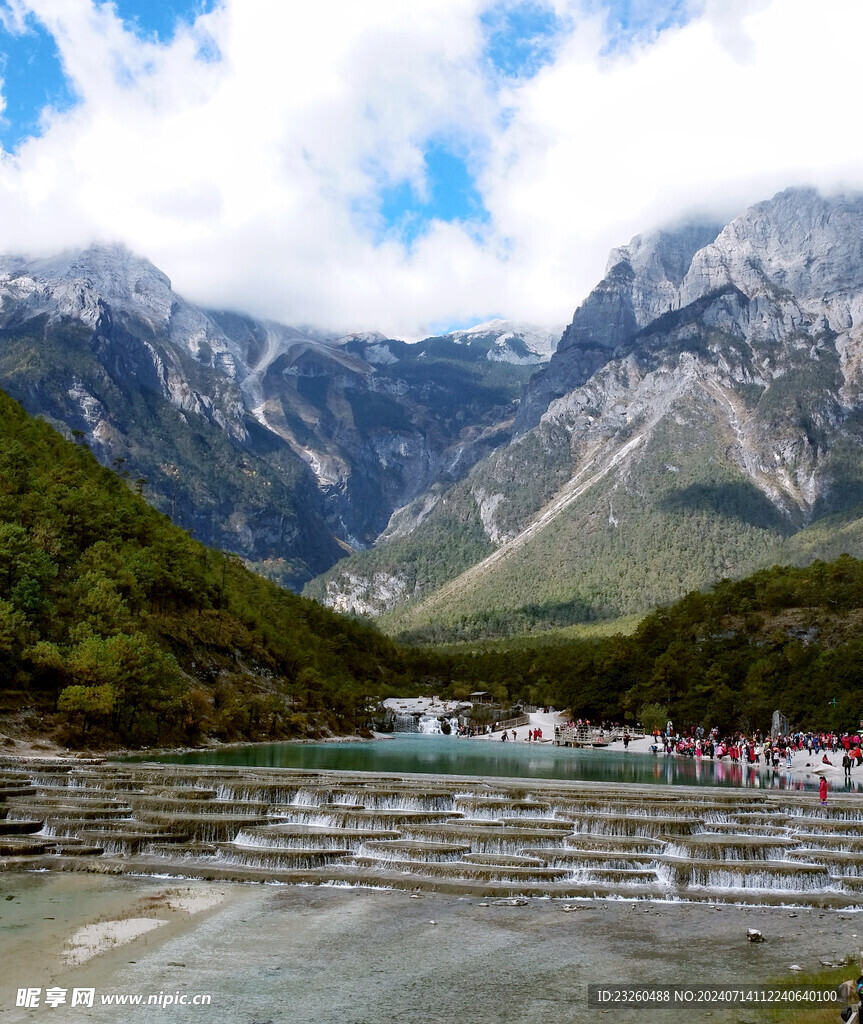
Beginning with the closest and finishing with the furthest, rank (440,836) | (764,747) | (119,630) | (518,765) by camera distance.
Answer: (440,836) < (119,630) < (518,765) < (764,747)

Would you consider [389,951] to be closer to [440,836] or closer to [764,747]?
[440,836]

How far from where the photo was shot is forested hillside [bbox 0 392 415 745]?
7406cm

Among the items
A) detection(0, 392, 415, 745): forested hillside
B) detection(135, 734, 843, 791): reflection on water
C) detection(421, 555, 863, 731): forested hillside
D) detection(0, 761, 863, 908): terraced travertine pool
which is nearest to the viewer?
detection(0, 761, 863, 908): terraced travertine pool

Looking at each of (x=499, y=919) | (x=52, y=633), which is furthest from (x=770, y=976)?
(x=52, y=633)

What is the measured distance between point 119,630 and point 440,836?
53297 mm

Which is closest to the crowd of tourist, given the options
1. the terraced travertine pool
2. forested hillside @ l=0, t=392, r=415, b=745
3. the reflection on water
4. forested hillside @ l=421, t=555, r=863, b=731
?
the reflection on water

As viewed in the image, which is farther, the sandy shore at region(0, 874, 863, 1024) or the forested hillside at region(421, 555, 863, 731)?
the forested hillside at region(421, 555, 863, 731)

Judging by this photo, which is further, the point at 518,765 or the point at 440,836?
the point at 518,765

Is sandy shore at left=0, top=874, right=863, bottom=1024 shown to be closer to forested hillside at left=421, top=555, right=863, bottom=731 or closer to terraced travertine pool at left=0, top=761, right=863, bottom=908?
terraced travertine pool at left=0, top=761, right=863, bottom=908

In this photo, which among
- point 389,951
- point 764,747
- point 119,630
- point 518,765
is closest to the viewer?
point 389,951

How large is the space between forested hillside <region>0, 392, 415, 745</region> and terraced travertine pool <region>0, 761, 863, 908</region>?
23245 mm

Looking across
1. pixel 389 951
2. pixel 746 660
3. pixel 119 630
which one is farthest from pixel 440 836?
pixel 746 660

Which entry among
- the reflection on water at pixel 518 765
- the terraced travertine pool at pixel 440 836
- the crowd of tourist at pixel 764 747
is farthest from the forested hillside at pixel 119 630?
the crowd of tourist at pixel 764 747

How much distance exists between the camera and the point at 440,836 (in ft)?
124
